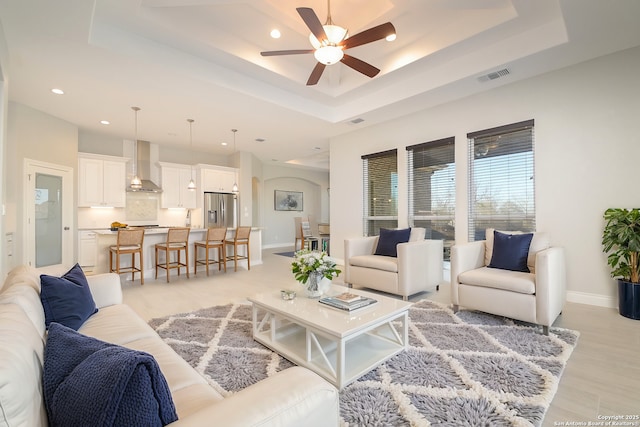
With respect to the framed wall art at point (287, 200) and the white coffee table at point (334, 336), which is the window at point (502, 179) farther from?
the framed wall art at point (287, 200)

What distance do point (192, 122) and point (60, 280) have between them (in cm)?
407

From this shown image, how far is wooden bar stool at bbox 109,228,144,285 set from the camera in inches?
176

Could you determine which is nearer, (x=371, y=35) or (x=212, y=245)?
(x=371, y=35)

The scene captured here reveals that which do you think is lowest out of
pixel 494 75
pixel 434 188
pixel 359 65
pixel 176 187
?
pixel 434 188

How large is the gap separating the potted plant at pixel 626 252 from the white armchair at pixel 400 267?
1.75 m

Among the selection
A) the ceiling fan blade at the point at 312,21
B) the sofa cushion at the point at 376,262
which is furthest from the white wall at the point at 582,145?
the ceiling fan blade at the point at 312,21

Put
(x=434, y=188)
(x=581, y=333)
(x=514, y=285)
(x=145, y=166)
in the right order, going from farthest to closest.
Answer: (x=145, y=166) → (x=434, y=188) → (x=514, y=285) → (x=581, y=333)

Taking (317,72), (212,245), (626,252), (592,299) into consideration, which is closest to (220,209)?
(212,245)

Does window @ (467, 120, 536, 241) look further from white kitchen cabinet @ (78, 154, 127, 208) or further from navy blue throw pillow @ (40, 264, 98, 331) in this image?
white kitchen cabinet @ (78, 154, 127, 208)

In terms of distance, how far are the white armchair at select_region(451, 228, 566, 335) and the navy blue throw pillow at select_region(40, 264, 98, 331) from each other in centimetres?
314

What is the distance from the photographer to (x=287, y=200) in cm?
1056

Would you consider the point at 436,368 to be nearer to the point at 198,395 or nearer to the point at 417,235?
the point at 198,395

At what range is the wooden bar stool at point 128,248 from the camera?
4473mm

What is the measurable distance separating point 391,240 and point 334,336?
2654mm
